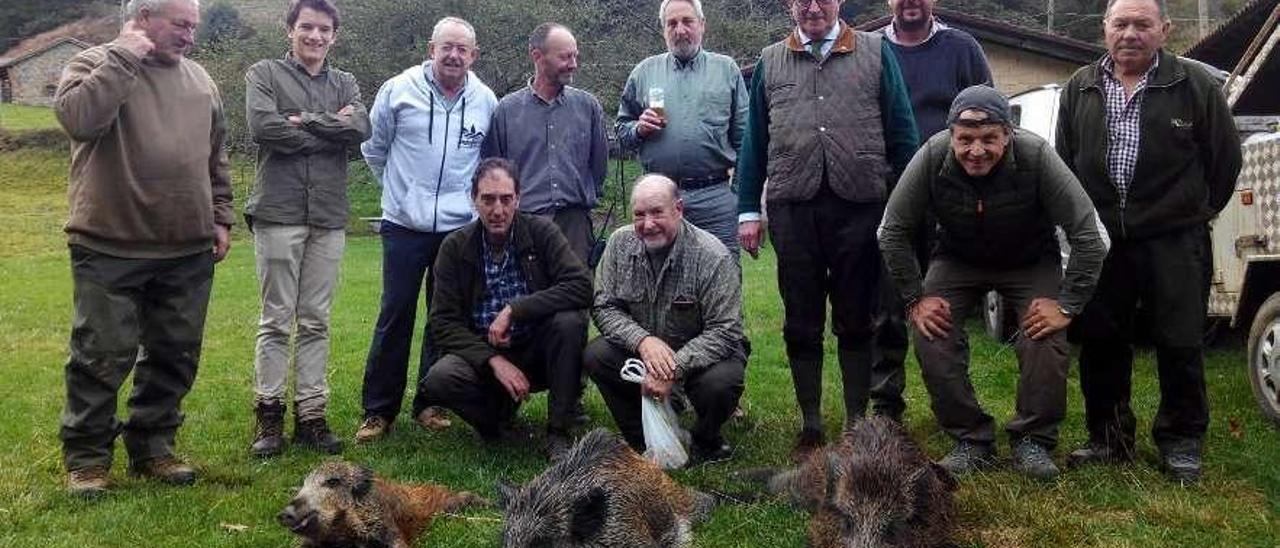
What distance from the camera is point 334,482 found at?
164 inches

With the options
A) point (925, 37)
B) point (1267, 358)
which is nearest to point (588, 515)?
point (925, 37)

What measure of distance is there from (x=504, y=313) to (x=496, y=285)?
0.92 ft

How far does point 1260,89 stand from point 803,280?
503cm

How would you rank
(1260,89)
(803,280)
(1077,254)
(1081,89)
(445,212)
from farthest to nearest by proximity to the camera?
(1260,89) < (445,212) < (803,280) < (1081,89) < (1077,254)

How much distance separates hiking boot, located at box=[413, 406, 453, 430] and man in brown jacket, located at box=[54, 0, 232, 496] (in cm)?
147

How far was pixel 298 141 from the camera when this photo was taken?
18.3 feet

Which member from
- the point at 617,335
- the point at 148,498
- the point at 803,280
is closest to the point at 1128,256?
the point at 803,280

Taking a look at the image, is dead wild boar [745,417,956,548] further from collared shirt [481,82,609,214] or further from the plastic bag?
collared shirt [481,82,609,214]

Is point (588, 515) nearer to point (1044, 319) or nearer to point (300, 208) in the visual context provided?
point (1044, 319)

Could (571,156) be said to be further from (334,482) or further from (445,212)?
(334,482)

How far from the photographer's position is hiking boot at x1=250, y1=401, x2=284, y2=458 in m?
5.76

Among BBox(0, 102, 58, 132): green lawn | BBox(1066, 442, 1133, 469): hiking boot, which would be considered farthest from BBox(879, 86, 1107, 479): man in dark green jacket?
BBox(0, 102, 58, 132): green lawn

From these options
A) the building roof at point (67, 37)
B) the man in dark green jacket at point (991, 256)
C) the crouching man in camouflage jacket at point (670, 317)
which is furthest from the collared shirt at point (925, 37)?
the building roof at point (67, 37)

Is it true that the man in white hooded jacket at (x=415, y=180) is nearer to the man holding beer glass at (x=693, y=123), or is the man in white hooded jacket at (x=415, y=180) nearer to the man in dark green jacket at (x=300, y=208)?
the man in dark green jacket at (x=300, y=208)
